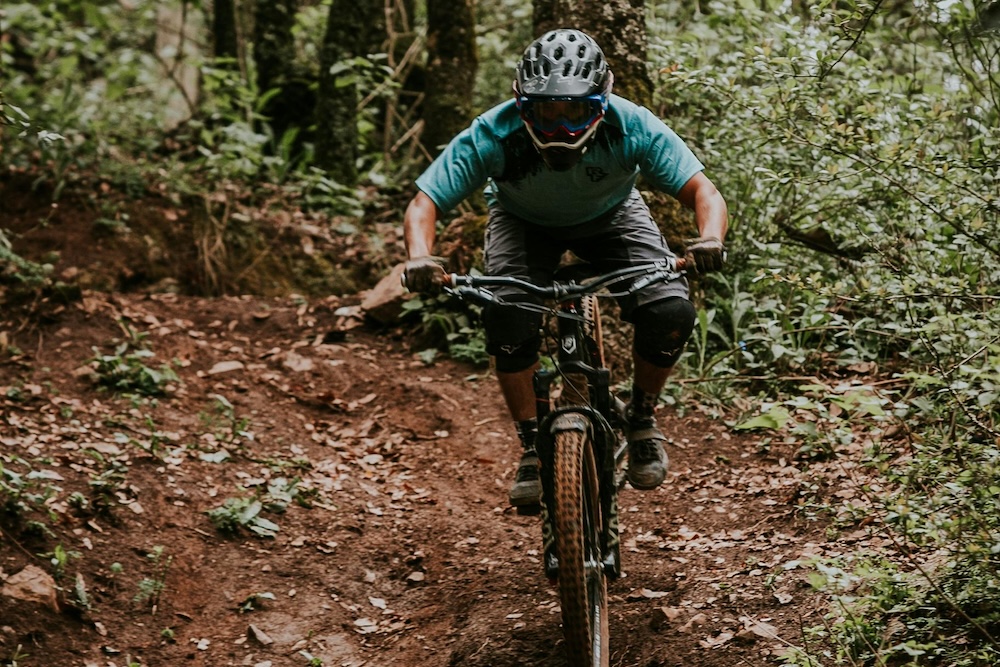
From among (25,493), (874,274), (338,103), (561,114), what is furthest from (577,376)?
(338,103)

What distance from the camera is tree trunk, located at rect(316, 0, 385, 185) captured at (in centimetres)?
1052

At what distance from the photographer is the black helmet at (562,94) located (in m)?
3.91

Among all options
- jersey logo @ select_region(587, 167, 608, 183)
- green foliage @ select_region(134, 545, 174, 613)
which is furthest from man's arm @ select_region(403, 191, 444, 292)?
green foliage @ select_region(134, 545, 174, 613)

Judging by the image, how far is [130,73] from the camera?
1230 cm

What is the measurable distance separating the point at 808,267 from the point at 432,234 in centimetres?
383

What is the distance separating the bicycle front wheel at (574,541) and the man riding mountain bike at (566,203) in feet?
2.18

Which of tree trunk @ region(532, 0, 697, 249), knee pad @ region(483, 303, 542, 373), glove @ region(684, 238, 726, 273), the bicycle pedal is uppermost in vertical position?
tree trunk @ region(532, 0, 697, 249)

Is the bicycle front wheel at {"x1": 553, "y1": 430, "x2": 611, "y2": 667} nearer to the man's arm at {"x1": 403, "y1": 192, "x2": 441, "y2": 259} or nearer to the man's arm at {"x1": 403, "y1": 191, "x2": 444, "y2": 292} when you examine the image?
the man's arm at {"x1": 403, "y1": 191, "x2": 444, "y2": 292}

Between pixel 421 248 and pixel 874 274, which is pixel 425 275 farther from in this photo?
pixel 874 274

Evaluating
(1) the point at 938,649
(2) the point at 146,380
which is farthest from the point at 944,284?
(2) the point at 146,380

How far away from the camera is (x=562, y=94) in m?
3.87

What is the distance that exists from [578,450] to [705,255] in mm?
913

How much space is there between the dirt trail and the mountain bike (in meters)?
0.54

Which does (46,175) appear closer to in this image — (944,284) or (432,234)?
(432,234)
